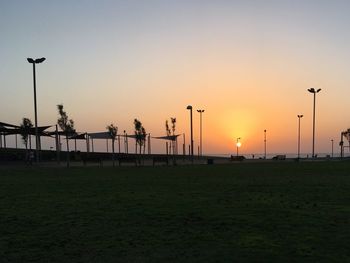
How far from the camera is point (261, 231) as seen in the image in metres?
8.00

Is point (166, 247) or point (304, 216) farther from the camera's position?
point (304, 216)

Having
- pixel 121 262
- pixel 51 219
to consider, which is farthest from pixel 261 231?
pixel 51 219

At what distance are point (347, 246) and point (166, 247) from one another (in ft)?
8.48

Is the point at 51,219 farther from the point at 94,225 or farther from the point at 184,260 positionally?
the point at 184,260

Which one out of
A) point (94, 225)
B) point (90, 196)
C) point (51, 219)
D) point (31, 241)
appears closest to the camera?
point (31, 241)

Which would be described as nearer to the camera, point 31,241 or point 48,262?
point 48,262

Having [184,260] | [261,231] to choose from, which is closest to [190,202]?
[261,231]

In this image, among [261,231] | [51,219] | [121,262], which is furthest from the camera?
[51,219]

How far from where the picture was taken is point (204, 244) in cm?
701

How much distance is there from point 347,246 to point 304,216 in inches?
112

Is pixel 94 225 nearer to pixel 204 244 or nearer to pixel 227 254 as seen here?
pixel 204 244

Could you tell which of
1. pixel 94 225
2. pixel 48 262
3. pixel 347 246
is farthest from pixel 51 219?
pixel 347 246

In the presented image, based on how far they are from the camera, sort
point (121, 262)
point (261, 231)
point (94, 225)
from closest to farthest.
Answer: point (121, 262), point (261, 231), point (94, 225)

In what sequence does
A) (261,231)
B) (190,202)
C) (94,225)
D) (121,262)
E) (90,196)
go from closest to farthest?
(121,262) < (261,231) < (94,225) < (190,202) < (90,196)
